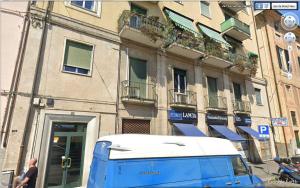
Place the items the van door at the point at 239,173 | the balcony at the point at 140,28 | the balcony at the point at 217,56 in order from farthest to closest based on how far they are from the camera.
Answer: the balcony at the point at 217,56, the balcony at the point at 140,28, the van door at the point at 239,173

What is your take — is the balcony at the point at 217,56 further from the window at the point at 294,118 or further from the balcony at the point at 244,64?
the window at the point at 294,118

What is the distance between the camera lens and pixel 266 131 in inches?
390

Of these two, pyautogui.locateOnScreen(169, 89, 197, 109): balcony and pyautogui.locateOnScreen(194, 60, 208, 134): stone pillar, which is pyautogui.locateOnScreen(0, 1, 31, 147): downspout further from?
pyautogui.locateOnScreen(194, 60, 208, 134): stone pillar

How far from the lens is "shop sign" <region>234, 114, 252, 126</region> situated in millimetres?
13945

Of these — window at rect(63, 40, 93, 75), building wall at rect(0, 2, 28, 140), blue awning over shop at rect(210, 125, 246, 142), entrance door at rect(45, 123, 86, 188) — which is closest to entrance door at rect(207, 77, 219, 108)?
blue awning over shop at rect(210, 125, 246, 142)

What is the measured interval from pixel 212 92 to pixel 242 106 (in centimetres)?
304

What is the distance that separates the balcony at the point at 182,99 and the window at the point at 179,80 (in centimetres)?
34

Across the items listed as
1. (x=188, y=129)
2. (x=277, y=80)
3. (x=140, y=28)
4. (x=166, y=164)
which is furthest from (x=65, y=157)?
(x=277, y=80)

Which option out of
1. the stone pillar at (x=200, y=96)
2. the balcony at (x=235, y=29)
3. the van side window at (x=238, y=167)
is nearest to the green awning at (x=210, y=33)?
the balcony at (x=235, y=29)

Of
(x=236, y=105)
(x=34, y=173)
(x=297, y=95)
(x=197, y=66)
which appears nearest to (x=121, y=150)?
(x=34, y=173)

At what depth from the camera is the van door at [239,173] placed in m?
5.41

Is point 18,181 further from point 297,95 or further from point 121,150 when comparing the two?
point 297,95

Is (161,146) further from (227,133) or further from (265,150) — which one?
(265,150)

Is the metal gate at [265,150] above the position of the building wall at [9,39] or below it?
below
